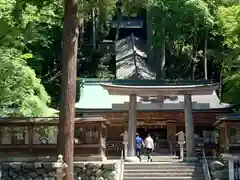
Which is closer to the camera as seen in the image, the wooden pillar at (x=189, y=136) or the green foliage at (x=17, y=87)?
the green foliage at (x=17, y=87)

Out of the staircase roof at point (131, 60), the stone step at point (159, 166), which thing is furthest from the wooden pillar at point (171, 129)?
the stone step at point (159, 166)

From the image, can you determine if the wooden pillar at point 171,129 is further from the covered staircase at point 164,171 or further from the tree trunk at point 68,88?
the tree trunk at point 68,88

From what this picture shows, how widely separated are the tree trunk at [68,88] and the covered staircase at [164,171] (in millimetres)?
5348

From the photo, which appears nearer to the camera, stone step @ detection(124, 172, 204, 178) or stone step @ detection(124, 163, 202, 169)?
stone step @ detection(124, 172, 204, 178)

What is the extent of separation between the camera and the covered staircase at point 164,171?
63.2 feet

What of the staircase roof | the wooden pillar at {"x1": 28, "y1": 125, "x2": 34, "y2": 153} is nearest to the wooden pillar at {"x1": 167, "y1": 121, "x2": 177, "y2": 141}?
the staircase roof

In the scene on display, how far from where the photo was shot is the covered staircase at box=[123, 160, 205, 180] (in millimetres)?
19250

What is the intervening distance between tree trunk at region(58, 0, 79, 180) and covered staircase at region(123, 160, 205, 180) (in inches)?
211

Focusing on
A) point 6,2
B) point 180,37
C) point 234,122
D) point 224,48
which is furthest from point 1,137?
point 224,48

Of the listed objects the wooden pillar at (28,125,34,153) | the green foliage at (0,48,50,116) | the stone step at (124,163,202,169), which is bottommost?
the stone step at (124,163,202,169)

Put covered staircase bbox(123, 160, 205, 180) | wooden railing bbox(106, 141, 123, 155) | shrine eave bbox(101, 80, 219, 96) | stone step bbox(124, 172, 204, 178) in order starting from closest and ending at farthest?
covered staircase bbox(123, 160, 205, 180), stone step bbox(124, 172, 204, 178), shrine eave bbox(101, 80, 219, 96), wooden railing bbox(106, 141, 123, 155)

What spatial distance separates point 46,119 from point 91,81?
15957mm

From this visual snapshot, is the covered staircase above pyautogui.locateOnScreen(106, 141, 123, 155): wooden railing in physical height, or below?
below

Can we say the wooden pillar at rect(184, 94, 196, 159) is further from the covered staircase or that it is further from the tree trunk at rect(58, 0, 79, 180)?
the tree trunk at rect(58, 0, 79, 180)
